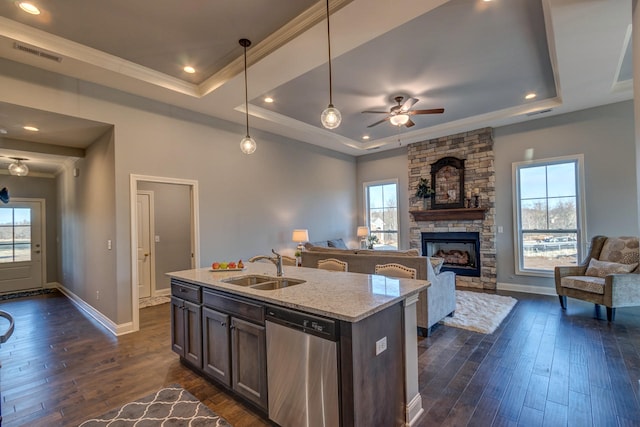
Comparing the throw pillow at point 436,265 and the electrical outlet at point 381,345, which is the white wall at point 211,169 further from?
the electrical outlet at point 381,345

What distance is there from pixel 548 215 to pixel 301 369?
6.04 meters

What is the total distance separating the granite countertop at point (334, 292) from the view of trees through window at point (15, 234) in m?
6.81

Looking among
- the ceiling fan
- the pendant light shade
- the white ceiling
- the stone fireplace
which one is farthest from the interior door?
the stone fireplace

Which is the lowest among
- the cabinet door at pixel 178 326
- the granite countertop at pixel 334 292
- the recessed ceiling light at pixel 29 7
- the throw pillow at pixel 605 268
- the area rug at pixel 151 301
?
the area rug at pixel 151 301

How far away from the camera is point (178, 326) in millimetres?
A: 3098

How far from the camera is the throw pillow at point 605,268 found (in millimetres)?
4180

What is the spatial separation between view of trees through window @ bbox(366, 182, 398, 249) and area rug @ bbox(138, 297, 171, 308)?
5.09 metres

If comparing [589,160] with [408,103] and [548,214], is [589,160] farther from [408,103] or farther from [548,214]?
[408,103]

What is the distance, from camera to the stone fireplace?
6.28 metres

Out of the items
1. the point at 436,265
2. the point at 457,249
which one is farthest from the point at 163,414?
the point at 457,249

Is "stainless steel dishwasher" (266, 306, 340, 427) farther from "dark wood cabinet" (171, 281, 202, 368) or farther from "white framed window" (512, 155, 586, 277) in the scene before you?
"white framed window" (512, 155, 586, 277)

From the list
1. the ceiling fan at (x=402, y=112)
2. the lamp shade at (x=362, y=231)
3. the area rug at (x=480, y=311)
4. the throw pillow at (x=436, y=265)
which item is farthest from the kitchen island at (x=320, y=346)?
the lamp shade at (x=362, y=231)

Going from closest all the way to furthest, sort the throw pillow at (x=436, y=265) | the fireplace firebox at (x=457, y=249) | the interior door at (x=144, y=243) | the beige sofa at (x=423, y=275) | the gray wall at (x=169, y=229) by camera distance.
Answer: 1. the beige sofa at (x=423, y=275)
2. the throw pillow at (x=436, y=265)
3. the interior door at (x=144, y=243)
4. the gray wall at (x=169, y=229)
5. the fireplace firebox at (x=457, y=249)

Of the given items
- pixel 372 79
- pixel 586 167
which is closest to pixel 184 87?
pixel 372 79
